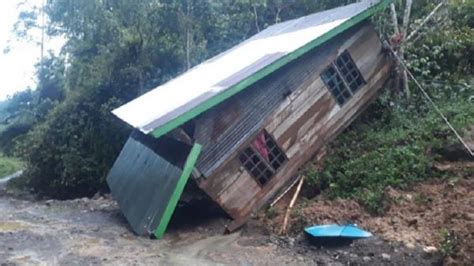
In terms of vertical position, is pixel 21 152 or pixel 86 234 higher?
pixel 21 152

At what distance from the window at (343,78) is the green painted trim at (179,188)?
3.67 meters

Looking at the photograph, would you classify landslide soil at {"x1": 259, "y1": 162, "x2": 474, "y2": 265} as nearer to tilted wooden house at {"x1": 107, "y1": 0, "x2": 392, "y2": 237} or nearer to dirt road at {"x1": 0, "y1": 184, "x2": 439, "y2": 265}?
dirt road at {"x1": 0, "y1": 184, "x2": 439, "y2": 265}

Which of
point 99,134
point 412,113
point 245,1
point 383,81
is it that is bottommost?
point 412,113

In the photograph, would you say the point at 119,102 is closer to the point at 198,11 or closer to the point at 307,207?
the point at 198,11

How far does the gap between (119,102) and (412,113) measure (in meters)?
11.9

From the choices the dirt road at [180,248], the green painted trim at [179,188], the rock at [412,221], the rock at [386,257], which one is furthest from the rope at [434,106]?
the green painted trim at [179,188]

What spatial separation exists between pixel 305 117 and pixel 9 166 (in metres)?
23.3

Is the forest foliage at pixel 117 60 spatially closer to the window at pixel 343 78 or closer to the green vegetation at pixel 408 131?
the green vegetation at pixel 408 131

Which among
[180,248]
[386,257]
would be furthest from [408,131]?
[180,248]

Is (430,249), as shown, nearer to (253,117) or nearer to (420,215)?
(420,215)

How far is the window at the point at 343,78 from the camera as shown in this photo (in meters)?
10.6

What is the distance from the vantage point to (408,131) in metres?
10.1

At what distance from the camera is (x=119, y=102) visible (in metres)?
19.0

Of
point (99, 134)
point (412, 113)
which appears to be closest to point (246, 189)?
point (412, 113)
